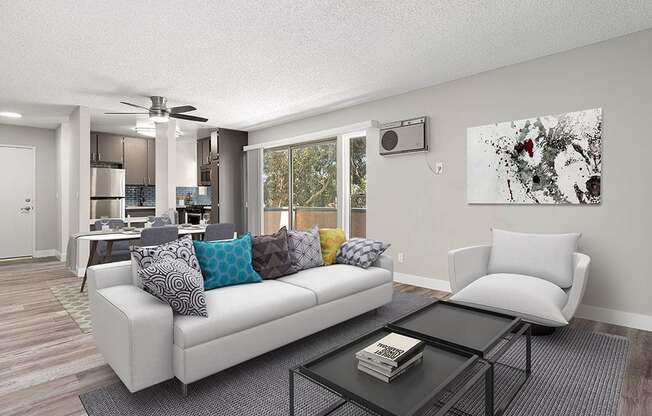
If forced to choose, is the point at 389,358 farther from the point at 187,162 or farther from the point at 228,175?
the point at 187,162

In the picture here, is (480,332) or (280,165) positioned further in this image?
(280,165)

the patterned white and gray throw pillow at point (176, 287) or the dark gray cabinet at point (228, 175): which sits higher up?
the dark gray cabinet at point (228, 175)

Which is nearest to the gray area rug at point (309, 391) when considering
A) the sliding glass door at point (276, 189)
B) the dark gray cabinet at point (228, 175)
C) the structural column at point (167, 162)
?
the sliding glass door at point (276, 189)

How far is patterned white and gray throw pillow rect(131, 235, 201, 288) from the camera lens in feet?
7.42

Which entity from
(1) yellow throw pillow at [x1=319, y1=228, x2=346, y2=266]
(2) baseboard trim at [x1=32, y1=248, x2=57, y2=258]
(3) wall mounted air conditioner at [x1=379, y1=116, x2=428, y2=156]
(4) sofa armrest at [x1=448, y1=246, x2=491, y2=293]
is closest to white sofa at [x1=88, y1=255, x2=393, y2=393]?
(1) yellow throw pillow at [x1=319, y1=228, x2=346, y2=266]

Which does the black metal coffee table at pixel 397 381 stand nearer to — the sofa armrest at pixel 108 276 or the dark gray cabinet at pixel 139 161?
the sofa armrest at pixel 108 276

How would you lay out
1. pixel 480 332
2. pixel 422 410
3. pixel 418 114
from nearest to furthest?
pixel 422 410 < pixel 480 332 < pixel 418 114

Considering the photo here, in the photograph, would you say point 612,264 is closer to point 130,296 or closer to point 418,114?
point 418,114

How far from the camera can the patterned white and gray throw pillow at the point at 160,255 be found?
226 centimetres

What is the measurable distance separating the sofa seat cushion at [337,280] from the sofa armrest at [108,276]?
1.13 meters

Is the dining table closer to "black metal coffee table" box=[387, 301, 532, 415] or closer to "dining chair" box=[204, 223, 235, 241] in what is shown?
"dining chair" box=[204, 223, 235, 241]

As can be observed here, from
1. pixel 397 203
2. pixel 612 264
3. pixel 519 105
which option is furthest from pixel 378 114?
pixel 612 264

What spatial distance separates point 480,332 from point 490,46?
262 cm

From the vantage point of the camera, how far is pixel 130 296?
2.10 metres
